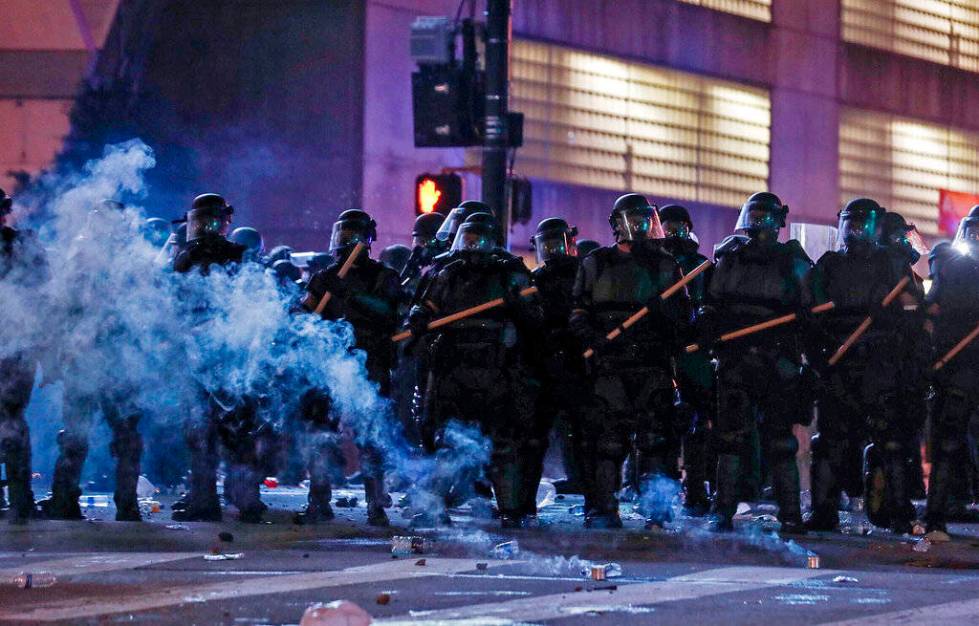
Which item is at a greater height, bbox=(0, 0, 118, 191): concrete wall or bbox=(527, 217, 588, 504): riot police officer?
bbox=(0, 0, 118, 191): concrete wall

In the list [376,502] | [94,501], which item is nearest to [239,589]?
[376,502]

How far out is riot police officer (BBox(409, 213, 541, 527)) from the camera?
1296 cm

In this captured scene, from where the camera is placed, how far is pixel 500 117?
17.4m

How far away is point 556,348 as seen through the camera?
13.8 m

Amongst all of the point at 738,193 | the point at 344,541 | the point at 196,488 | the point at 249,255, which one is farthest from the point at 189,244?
the point at 738,193

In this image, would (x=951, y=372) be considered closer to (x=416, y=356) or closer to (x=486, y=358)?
(x=486, y=358)

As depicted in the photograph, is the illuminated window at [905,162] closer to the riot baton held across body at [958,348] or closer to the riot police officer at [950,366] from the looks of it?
the riot police officer at [950,366]

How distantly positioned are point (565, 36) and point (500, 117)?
7937 millimetres

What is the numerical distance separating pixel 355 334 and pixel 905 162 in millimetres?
20647

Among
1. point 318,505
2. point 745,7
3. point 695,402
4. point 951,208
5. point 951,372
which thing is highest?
point 745,7

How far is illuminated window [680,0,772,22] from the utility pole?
34.5 feet

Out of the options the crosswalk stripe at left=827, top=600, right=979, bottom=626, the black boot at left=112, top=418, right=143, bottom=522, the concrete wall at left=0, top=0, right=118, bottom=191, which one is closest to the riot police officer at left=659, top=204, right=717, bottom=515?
the black boot at left=112, top=418, right=143, bottom=522

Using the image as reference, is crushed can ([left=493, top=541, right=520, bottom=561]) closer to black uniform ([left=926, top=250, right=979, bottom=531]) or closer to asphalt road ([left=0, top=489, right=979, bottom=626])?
asphalt road ([left=0, top=489, right=979, bottom=626])

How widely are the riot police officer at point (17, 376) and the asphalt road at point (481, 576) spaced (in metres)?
0.58
